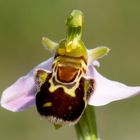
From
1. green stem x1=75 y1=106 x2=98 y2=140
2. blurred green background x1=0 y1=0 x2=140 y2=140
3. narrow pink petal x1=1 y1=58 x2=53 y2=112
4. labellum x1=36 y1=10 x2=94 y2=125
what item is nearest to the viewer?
labellum x1=36 y1=10 x2=94 y2=125

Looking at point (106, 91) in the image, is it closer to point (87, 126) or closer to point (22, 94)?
point (87, 126)

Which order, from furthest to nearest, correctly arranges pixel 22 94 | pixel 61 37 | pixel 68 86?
pixel 61 37
pixel 22 94
pixel 68 86

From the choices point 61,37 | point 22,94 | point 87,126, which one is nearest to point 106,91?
point 87,126

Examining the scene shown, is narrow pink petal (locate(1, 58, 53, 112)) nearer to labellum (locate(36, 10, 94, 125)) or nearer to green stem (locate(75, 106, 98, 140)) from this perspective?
labellum (locate(36, 10, 94, 125))

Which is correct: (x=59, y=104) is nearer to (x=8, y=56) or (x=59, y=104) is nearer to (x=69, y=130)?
(x=69, y=130)

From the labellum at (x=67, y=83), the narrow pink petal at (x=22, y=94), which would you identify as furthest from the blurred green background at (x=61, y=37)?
the labellum at (x=67, y=83)

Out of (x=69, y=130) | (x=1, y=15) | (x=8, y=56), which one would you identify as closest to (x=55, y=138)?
(x=69, y=130)

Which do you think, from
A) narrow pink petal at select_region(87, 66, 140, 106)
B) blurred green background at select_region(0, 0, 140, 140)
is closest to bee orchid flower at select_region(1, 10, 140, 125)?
narrow pink petal at select_region(87, 66, 140, 106)
